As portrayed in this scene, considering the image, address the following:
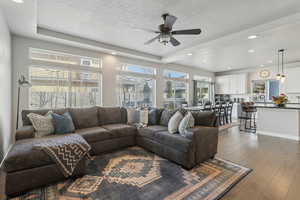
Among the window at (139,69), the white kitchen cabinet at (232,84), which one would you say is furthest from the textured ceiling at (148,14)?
the white kitchen cabinet at (232,84)

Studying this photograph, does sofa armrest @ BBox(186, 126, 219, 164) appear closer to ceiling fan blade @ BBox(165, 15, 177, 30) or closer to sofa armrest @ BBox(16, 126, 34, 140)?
ceiling fan blade @ BBox(165, 15, 177, 30)

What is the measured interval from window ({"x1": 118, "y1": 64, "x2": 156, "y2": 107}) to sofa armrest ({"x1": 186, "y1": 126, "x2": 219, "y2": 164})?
336 cm

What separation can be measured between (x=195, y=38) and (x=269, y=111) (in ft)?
11.3

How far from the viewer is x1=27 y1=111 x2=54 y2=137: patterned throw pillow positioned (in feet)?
8.82

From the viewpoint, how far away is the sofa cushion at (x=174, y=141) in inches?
93.6

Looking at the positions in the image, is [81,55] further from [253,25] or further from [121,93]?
[253,25]

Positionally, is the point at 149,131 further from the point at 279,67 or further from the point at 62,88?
the point at 279,67

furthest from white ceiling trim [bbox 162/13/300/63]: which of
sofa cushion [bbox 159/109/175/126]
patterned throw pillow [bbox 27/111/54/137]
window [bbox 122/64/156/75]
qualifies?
patterned throw pillow [bbox 27/111/54/137]

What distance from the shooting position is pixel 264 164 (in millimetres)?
2621

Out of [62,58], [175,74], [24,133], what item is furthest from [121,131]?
[175,74]

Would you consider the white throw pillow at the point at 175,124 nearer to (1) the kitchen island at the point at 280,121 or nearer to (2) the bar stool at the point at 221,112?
(2) the bar stool at the point at 221,112

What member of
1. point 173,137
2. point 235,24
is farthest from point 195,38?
point 173,137

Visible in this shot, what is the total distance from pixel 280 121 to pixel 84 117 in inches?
226

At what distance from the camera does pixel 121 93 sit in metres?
5.31
